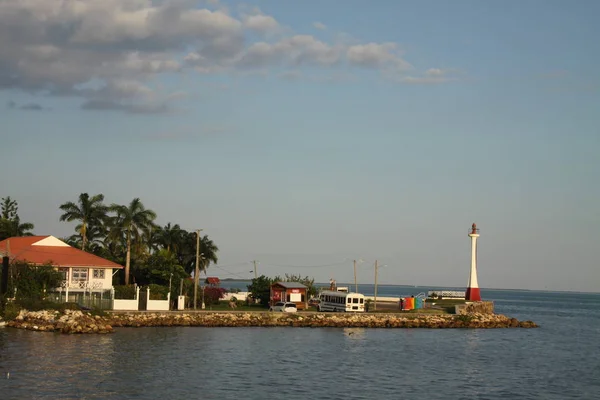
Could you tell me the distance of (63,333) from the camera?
208 ft

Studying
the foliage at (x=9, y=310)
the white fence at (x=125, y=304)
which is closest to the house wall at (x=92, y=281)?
the white fence at (x=125, y=304)

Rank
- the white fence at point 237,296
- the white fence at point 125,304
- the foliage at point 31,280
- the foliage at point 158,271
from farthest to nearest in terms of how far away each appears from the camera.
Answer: the white fence at point 237,296
the foliage at point 158,271
the white fence at point 125,304
the foliage at point 31,280

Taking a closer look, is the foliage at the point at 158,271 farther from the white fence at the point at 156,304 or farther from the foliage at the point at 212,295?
the white fence at the point at 156,304

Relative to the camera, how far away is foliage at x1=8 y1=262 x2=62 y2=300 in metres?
72.9

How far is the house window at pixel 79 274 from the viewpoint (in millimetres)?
80750

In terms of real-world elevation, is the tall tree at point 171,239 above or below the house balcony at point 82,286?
above

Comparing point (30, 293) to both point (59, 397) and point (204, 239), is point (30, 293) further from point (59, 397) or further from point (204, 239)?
point (204, 239)

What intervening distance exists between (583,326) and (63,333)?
79979mm

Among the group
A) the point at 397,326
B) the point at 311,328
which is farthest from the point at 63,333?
the point at 397,326

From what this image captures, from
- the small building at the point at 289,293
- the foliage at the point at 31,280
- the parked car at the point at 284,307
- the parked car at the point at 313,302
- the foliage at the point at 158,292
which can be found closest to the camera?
the foliage at the point at 31,280

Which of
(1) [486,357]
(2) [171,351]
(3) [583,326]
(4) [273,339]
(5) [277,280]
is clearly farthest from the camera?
(3) [583,326]

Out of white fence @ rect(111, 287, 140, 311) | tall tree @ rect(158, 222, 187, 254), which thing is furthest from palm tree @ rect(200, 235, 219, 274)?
white fence @ rect(111, 287, 140, 311)

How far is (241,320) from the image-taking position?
78.1 meters

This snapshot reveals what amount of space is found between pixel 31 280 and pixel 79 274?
7.53 metres
